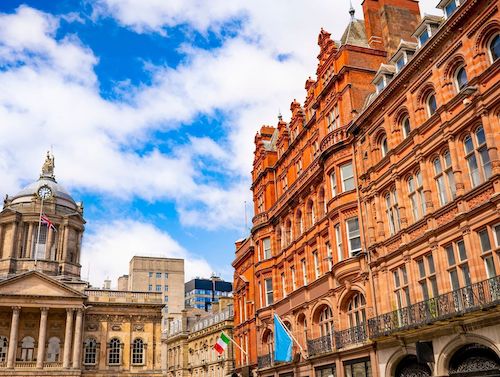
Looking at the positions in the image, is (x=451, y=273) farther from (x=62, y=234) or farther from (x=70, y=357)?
(x=62, y=234)

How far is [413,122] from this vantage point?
24312 millimetres

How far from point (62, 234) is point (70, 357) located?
19703mm

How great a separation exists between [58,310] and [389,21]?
4762cm

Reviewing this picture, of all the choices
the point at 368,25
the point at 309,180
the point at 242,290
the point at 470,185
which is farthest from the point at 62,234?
the point at 470,185

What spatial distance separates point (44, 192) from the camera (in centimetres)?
7581

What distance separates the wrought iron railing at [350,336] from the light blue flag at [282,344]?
4.00m

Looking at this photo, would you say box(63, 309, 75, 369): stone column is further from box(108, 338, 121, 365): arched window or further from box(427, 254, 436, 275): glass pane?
box(427, 254, 436, 275): glass pane

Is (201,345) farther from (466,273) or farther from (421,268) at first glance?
(466,273)

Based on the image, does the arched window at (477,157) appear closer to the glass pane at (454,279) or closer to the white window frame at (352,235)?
the glass pane at (454,279)


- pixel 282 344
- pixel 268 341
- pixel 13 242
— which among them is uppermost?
pixel 13 242

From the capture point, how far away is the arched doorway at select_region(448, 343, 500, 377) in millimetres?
18875

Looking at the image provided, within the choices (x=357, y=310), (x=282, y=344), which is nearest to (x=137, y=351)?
(x=282, y=344)

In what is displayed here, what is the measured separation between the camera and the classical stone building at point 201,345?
66.5 m

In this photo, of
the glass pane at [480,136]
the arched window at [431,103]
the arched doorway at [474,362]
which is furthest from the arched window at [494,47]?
the arched doorway at [474,362]
